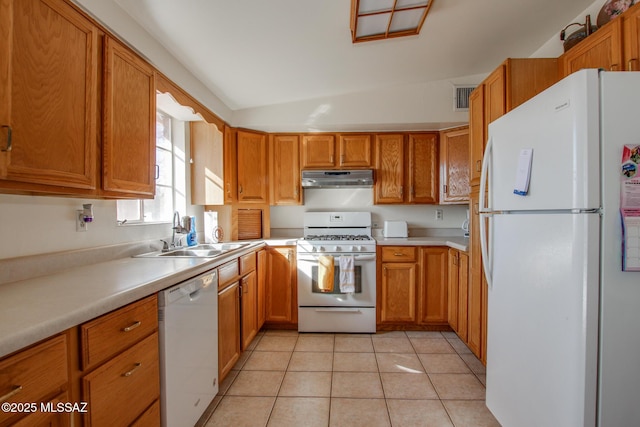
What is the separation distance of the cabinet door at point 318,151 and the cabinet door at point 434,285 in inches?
54.6

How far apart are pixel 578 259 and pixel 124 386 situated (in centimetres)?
168

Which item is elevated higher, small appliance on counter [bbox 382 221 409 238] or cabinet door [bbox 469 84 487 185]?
cabinet door [bbox 469 84 487 185]

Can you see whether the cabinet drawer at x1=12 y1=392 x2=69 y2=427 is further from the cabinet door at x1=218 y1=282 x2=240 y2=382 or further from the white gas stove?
the white gas stove

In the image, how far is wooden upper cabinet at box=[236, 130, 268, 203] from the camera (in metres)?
2.93

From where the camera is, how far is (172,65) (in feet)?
6.31

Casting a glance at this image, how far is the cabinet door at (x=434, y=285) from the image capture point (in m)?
2.77

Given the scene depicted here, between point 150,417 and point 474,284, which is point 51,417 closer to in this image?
point 150,417

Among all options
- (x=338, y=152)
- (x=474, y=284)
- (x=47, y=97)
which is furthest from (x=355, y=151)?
(x=47, y=97)

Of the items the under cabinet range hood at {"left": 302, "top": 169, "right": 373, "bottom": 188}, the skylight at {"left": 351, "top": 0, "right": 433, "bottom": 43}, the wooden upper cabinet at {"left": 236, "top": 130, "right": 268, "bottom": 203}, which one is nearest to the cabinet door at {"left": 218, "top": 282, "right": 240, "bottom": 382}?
the wooden upper cabinet at {"left": 236, "top": 130, "right": 268, "bottom": 203}

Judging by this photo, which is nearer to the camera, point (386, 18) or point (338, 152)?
point (386, 18)

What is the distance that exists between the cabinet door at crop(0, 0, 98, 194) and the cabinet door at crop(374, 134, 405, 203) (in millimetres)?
2494

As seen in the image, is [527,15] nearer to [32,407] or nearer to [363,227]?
[363,227]

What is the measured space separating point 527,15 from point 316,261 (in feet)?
8.42

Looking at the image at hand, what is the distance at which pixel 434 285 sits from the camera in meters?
2.79
